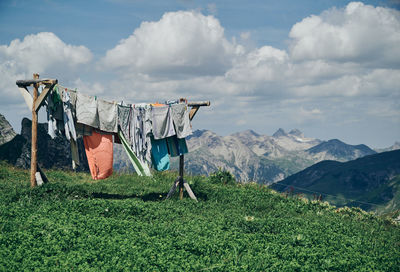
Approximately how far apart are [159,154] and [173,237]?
603 centimetres

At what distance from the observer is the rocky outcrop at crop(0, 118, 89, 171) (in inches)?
1324

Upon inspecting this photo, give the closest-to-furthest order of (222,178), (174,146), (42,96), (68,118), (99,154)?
(42,96), (68,118), (99,154), (174,146), (222,178)

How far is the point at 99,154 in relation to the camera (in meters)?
14.4

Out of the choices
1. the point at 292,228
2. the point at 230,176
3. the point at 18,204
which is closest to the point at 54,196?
the point at 18,204

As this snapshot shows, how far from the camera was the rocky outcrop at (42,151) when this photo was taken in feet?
110

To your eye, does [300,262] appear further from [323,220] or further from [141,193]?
[141,193]

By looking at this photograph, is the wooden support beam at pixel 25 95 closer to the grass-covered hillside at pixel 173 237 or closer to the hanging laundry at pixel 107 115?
the hanging laundry at pixel 107 115

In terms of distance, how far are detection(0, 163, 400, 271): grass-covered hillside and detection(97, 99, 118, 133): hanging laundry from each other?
108 inches

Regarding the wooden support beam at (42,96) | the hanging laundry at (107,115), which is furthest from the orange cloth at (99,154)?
the wooden support beam at (42,96)

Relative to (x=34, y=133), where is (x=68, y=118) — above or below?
above

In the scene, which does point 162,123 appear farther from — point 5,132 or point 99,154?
point 5,132

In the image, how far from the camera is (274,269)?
8.10m

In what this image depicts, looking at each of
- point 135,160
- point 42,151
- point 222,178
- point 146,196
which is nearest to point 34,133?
point 135,160

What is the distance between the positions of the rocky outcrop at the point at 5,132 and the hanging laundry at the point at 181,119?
1040 inches
